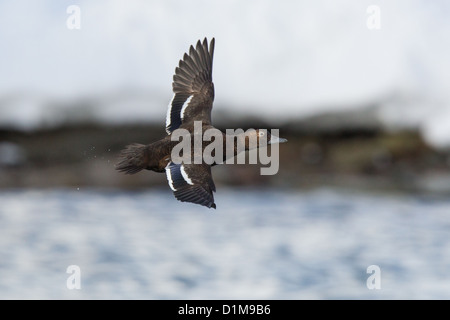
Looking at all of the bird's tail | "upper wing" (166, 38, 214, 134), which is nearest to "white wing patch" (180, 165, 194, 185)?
the bird's tail

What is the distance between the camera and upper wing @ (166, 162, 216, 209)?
3.65 meters

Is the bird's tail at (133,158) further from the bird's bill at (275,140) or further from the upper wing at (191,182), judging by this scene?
the bird's bill at (275,140)

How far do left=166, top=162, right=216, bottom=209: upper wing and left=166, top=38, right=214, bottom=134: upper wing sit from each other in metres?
0.61

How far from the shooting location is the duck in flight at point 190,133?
371 centimetres

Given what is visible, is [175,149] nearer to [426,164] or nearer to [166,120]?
[166,120]

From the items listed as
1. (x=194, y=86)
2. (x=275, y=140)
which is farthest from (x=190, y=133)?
(x=194, y=86)

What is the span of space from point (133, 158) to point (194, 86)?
111cm

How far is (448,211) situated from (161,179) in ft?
49.7

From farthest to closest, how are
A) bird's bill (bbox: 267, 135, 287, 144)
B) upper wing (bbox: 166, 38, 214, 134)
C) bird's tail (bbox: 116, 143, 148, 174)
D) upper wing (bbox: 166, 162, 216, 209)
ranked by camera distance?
upper wing (bbox: 166, 38, 214, 134) → bird's bill (bbox: 267, 135, 287, 144) → bird's tail (bbox: 116, 143, 148, 174) → upper wing (bbox: 166, 162, 216, 209)

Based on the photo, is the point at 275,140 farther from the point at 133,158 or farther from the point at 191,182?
the point at 133,158

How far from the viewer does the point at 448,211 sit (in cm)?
3056

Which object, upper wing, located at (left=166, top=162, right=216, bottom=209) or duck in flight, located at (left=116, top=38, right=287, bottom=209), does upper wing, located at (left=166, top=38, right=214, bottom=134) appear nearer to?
duck in flight, located at (left=116, top=38, right=287, bottom=209)

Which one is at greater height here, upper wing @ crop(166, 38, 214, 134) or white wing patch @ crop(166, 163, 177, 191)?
upper wing @ crop(166, 38, 214, 134)

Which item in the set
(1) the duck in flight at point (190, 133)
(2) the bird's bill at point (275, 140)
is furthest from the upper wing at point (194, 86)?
(2) the bird's bill at point (275, 140)
